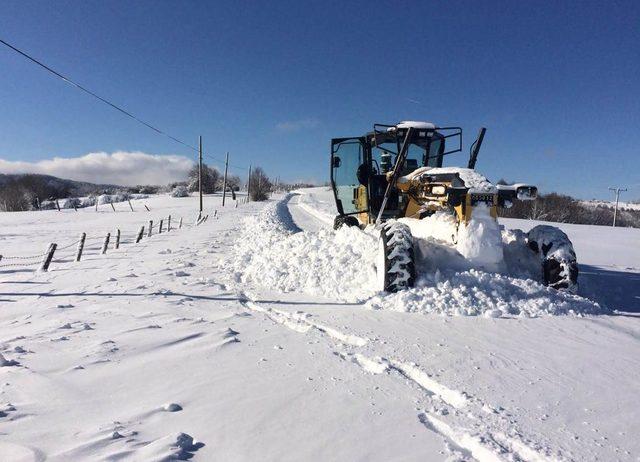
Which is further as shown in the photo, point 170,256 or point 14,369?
point 170,256

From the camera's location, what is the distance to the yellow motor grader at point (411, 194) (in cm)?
543

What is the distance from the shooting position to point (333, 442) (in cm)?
245

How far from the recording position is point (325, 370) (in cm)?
350

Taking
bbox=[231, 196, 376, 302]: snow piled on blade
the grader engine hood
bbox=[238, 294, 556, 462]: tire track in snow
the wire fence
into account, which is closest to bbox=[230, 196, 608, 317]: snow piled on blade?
bbox=[231, 196, 376, 302]: snow piled on blade

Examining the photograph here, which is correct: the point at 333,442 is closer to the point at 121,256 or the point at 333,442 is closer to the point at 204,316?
the point at 204,316

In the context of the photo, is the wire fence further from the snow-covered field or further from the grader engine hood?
the grader engine hood

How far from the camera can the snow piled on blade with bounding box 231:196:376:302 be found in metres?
6.01

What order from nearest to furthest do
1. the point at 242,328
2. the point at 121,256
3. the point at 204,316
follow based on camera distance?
1. the point at 242,328
2. the point at 204,316
3. the point at 121,256

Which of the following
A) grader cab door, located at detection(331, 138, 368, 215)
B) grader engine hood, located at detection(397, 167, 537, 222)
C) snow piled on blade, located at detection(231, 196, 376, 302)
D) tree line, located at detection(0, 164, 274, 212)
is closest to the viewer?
grader engine hood, located at detection(397, 167, 537, 222)

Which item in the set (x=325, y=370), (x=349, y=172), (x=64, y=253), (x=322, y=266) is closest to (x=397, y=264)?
(x=322, y=266)

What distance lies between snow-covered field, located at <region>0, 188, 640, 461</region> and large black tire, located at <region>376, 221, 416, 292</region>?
0.17 metres

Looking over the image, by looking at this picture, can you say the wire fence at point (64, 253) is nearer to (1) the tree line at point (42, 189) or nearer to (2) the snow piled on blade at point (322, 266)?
(2) the snow piled on blade at point (322, 266)

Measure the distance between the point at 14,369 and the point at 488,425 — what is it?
3881mm

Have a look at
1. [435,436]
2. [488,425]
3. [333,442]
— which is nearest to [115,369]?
[333,442]
